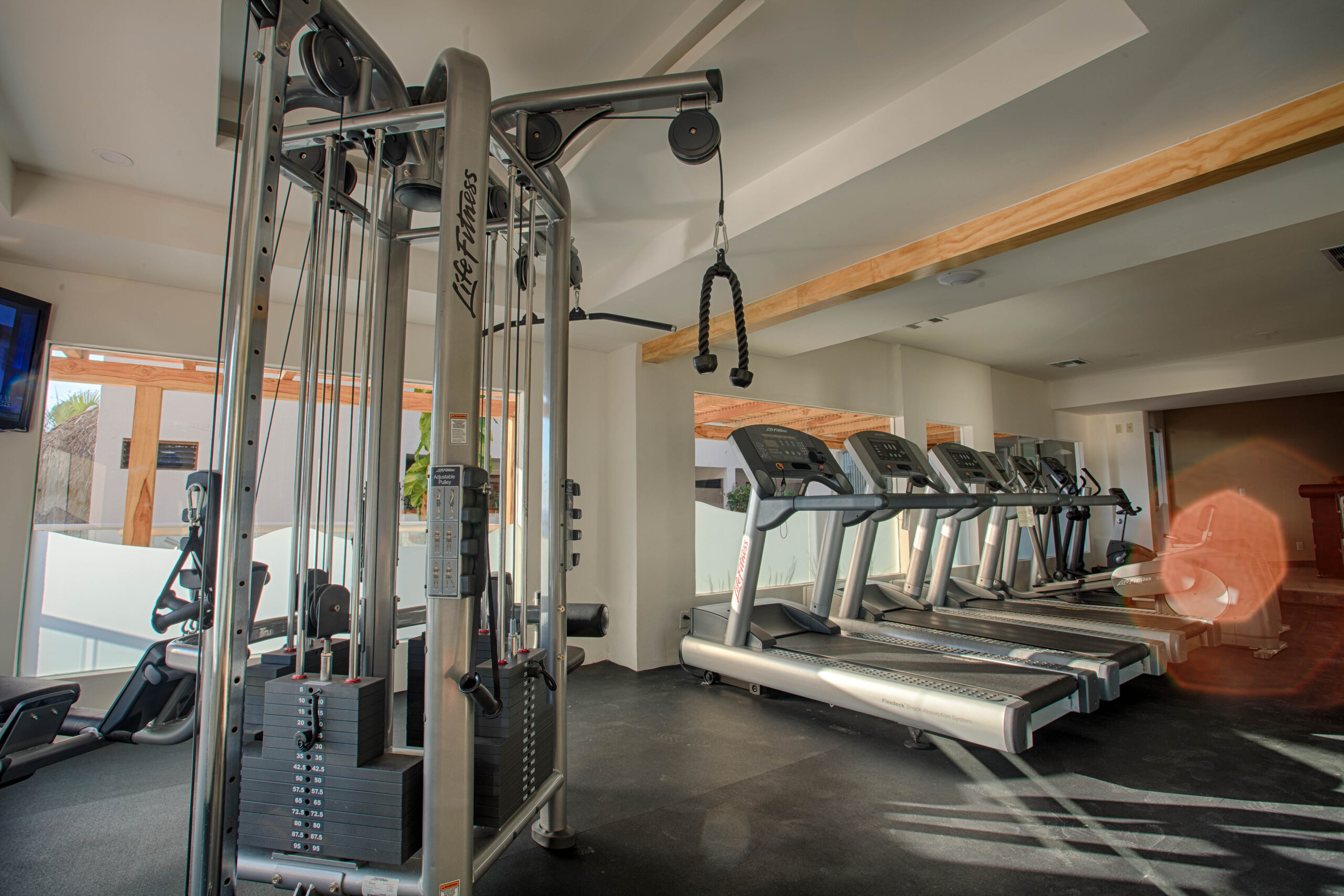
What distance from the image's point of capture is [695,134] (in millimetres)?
1894

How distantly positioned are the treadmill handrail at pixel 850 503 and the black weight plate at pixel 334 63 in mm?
2529

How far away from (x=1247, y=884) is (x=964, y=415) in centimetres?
537

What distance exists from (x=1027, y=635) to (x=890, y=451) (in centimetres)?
135

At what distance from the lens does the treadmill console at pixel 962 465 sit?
4777 mm

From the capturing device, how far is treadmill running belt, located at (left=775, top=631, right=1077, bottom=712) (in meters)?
2.78

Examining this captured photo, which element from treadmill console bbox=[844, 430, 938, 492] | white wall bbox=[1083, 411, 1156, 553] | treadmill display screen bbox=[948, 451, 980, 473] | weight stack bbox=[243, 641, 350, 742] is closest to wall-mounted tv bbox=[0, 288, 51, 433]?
weight stack bbox=[243, 641, 350, 742]

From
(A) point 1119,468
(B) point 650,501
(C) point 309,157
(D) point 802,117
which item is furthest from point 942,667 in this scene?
(A) point 1119,468

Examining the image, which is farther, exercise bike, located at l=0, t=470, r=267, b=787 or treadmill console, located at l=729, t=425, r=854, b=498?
treadmill console, located at l=729, t=425, r=854, b=498

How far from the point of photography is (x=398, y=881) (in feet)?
4.72

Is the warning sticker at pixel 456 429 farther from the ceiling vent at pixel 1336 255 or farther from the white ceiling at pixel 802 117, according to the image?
the ceiling vent at pixel 1336 255

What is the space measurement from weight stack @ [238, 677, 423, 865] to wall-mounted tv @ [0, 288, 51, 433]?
8.52ft

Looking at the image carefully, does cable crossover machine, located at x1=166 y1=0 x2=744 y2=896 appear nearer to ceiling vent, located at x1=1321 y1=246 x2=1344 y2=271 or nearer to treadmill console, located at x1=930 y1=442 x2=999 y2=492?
treadmill console, located at x1=930 y1=442 x2=999 y2=492

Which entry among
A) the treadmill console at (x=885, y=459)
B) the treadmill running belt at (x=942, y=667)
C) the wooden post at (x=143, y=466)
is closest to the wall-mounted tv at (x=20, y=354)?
the wooden post at (x=143, y=466)

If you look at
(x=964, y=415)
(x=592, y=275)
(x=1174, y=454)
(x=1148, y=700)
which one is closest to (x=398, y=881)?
(x=592, y=275)
